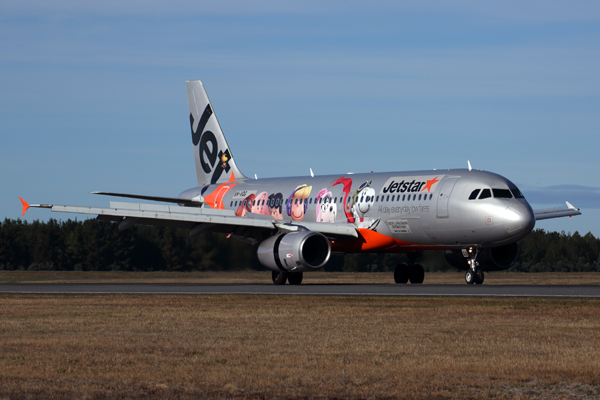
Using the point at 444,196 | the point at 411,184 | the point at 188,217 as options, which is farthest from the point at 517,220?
the point at 188,217

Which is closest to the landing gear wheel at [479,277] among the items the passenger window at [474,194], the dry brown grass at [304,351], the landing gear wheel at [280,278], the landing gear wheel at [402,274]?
the passenger window at [474,194]

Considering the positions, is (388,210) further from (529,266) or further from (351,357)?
(529,266)

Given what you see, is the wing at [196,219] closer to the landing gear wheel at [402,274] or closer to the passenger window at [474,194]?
the landing gear wheel at [402,274]

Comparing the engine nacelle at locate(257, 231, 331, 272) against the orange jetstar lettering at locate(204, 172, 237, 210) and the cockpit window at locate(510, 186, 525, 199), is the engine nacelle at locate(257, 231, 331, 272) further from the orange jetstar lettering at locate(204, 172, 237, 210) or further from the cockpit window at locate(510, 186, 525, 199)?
the orange jetstar lettering at locate(204, 172, 237, 210)

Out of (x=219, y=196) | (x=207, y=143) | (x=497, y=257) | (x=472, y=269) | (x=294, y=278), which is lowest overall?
(x=294, y=278)

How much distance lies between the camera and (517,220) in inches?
1133

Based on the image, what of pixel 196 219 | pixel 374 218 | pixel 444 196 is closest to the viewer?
pixel 444 196

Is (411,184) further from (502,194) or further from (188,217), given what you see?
(188,217)

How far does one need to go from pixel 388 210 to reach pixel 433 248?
2.20 m

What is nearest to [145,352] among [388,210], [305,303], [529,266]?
[305,303]

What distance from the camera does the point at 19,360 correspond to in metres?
11.5

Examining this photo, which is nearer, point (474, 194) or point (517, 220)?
point (517, 220)

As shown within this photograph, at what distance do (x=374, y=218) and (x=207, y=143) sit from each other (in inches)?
552

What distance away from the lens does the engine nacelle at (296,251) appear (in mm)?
30297
